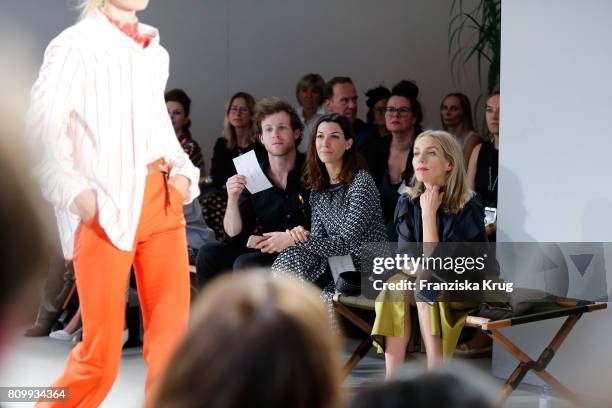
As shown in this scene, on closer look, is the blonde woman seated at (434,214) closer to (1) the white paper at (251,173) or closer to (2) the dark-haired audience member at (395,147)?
(1) the white paper at (251,173)

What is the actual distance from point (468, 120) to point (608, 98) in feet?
5.50

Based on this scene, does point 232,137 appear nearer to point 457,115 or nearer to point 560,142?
point 457,115

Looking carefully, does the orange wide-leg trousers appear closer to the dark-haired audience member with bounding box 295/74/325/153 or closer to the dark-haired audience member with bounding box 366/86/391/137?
the dark-haired audience member with bounding box 295/74/325/153

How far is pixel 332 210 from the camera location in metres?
4.72

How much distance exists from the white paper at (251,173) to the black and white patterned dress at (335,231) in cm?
29

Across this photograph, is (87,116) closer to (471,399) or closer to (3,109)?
(3,109)

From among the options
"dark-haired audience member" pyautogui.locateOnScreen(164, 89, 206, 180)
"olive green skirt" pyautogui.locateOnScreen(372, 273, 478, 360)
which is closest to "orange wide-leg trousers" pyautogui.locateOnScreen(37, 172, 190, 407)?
"olive green skirt" pyautogui.locateOnScreen(372, 273, 478, 360)

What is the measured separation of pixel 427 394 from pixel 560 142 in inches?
138

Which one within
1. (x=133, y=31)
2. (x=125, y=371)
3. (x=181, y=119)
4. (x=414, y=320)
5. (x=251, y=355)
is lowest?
(x=125, y=371)

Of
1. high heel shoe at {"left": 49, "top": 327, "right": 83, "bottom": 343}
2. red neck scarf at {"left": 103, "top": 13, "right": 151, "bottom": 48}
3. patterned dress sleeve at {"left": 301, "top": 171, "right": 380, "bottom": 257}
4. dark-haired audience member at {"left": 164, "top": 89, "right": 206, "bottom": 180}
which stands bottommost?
high heel shoe at {"left": 49, "top": 327, "right": 83, "bottom": 343}

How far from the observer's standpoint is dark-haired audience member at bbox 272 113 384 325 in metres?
4.62

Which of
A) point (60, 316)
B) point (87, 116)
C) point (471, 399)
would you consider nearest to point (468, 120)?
point (60, 316)

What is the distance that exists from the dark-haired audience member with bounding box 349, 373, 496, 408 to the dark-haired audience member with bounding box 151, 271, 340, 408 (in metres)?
0.06

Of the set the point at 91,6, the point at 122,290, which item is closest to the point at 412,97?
the point at 91,6
